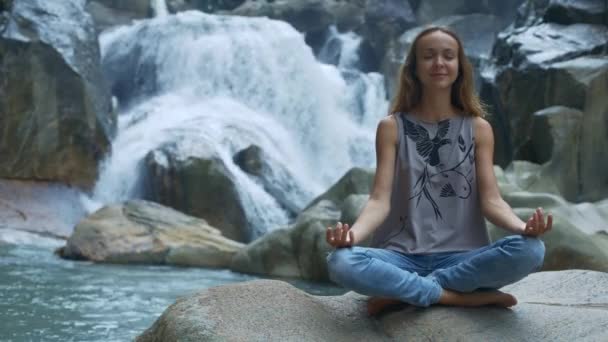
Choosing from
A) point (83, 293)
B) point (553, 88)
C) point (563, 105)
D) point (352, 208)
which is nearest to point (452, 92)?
point (83, 293)

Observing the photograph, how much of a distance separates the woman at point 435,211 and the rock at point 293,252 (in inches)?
211

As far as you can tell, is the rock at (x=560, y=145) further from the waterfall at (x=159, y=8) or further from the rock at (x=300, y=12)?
the waterfall at (x=159, y=8)

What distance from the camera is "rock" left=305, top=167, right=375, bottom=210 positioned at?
409 inches

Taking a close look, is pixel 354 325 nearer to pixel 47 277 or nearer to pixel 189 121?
pixel 47 277

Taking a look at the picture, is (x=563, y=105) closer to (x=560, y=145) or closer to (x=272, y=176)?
(x=560, y=145)

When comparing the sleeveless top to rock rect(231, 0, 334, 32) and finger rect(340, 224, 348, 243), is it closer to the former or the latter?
finger rect(340, 224, 348, 243)

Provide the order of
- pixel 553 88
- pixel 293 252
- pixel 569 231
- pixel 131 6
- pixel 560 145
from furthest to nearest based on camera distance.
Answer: pixel 131 6 → pixel 553 88 → pixel 560 145 → pixel 293 252 → pixel 569 231

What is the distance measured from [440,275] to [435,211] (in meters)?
0.26

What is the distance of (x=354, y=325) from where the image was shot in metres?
2.78

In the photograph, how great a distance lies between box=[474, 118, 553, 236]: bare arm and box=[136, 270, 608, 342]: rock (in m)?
0.30


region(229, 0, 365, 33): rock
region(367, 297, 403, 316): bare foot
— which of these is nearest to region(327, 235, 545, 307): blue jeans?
region(367, 297, 403, 316): bare foot

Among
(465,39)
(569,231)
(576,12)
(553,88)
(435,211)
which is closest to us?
(435,211)

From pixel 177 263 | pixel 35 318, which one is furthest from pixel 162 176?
pixel 35 318

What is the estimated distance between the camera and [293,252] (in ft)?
29.0
